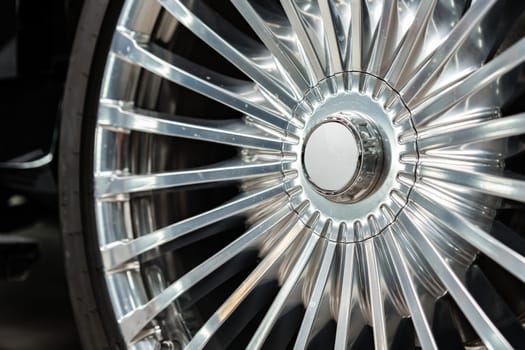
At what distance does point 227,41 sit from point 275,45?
11 centimetres

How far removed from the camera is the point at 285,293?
813 millimetres

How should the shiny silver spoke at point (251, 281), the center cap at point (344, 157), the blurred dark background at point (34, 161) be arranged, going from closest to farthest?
1. the center cap at point (344, 157)
2. the shiny silver spoke at point (251, 281)
3. the blurred dark background at point (34, 161)

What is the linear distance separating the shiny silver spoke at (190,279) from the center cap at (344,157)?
0.31 ft

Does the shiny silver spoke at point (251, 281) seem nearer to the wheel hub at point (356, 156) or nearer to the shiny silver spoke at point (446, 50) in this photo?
the wheel hub at point (356, 156)

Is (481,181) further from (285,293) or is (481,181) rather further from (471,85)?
(285,293)

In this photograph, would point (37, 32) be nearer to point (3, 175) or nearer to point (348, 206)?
point (3, 175)

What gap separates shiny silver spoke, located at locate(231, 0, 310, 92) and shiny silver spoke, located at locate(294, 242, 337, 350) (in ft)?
0.63

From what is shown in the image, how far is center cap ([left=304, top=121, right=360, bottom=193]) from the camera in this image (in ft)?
2.34

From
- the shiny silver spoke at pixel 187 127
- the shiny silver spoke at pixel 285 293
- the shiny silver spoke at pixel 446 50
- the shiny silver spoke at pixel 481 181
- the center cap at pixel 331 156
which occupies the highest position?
the shiny silver spoke at pixel 446 50

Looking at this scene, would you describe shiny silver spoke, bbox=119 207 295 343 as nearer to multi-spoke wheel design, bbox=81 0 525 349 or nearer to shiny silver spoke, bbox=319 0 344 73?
multi-spoke wheel design, bbox=81 0 525 349

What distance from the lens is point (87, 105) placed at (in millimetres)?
963

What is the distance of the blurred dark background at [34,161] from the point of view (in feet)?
3.66

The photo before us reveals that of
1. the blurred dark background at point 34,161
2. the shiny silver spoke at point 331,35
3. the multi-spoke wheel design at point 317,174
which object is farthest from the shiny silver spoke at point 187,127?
the blurred dark background at point 34,161

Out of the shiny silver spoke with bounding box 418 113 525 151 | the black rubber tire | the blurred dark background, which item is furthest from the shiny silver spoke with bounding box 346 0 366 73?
the blurred dark background
